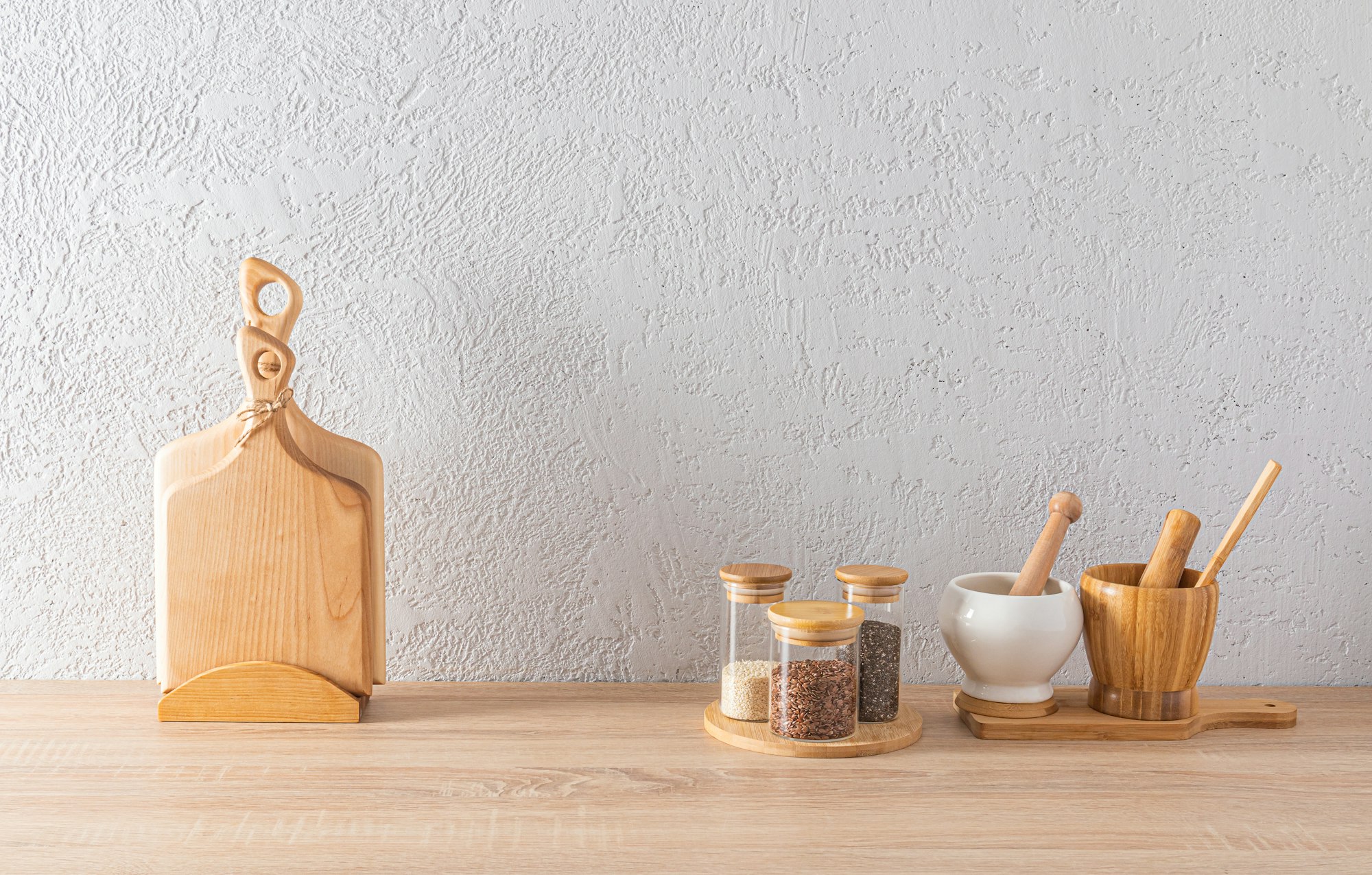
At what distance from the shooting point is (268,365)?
0.99 metres

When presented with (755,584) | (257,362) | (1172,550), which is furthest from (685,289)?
(1172,550)

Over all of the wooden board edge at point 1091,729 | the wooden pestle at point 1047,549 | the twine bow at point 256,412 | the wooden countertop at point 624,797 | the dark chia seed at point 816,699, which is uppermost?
the twine bow at point 256,412

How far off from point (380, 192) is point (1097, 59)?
740 millimetres

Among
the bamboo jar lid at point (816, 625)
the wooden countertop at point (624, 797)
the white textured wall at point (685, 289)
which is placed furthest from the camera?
the white textured wall at point (685, 289)

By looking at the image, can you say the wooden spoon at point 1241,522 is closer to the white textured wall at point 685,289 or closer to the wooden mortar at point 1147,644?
the wooden mortar at point 1147,644

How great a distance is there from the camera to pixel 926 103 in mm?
1079

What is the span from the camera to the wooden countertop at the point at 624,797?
Answer: 0.74 metres

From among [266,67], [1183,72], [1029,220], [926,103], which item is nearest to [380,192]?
[266,67]

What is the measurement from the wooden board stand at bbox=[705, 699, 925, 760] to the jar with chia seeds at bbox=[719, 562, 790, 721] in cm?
2

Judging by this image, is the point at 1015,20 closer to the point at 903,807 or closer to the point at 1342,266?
the point at 1342,266

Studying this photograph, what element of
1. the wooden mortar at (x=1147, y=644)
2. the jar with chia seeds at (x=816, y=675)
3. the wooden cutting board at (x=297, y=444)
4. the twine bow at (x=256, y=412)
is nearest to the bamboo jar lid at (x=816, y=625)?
the jar with chia seeds at (x=816, y=675)

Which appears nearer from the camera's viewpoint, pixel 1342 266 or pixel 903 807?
pixel 903 807

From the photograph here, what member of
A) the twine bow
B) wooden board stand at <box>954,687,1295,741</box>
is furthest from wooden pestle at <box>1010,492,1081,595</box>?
the twine bow

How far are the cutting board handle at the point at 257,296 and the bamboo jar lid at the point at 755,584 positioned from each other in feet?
1.55
